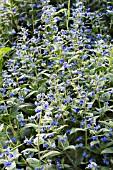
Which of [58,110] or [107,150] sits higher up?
[58,110]

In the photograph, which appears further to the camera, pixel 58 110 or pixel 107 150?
pixel 58 110

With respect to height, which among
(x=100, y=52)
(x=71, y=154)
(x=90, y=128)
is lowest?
(x=71, y=154)

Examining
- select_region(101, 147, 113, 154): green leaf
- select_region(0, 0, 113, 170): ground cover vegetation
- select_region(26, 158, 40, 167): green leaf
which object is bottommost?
select_region(26, 158, 40, 167): green leaf

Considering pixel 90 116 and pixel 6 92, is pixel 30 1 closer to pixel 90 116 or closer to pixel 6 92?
pixel 6 92

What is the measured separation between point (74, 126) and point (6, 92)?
666 mm

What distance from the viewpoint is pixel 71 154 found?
275cm

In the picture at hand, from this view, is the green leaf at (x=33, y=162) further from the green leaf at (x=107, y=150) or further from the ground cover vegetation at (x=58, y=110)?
the green leaf at (x=107, y=150)

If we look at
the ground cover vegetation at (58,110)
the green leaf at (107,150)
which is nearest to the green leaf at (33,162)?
the ground cover vegetation at (58,110)

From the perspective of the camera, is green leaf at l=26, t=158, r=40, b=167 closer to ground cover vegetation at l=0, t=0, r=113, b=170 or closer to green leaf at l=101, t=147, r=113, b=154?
ground cover vegetation at l=0, t=0, r=113, b=170

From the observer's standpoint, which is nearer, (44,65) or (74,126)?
(74,126)

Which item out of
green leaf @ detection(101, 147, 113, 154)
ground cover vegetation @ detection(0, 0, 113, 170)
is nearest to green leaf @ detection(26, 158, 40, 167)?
ground cover vegetation @ detection(0, 0, 113, 170)

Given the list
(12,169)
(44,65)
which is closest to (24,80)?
(44,65)

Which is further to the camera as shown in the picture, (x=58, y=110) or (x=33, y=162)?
(x=58, y=110)

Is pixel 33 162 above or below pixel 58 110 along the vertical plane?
below
